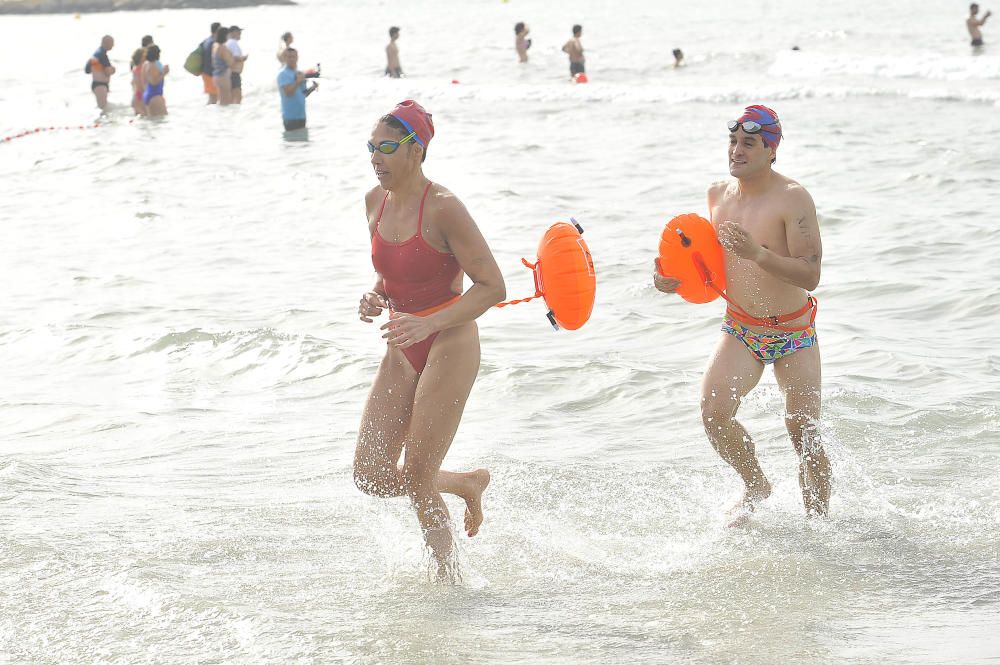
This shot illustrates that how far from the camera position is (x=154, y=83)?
1047 inches

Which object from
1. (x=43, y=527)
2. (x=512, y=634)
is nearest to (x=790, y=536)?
(x=512, y=634)

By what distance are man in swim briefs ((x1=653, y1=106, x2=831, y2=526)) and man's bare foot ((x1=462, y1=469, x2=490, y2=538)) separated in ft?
3.47

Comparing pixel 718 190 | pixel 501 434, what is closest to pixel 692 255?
pixel 718 190

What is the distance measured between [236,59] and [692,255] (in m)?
23.8

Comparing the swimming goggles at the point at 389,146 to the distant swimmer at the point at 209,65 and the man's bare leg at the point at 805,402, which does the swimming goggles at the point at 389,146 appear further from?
the distant swimmer at the point at 209,65

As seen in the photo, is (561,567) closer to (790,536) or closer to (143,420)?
(790,536)

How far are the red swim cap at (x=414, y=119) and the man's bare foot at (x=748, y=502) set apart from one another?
234 cm

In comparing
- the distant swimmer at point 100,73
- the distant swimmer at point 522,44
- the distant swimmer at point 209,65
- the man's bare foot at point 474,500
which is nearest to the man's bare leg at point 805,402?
the man's bare foot at point 474,500

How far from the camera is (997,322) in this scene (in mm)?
9344

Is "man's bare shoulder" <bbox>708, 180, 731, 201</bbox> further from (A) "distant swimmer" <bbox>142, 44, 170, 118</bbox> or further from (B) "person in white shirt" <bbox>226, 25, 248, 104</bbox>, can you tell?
(B) "person in white shirt" <bbox>226, 25, 248, 104</bbox>

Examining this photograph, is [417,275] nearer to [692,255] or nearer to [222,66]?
[692,255]

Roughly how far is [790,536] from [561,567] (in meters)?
1.10

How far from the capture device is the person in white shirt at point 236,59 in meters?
27.4

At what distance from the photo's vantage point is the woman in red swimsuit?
15.8ft
